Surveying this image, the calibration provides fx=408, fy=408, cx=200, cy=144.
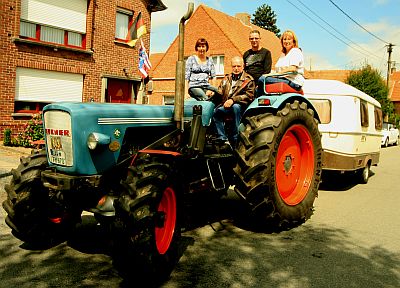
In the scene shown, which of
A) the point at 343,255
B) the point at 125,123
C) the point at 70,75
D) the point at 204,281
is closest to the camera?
the point at 204,281

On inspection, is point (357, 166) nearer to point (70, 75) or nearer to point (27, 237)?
point (27, 237)

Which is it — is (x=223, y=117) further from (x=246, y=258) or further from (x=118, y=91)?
(x=118, y=91)

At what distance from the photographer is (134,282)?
3.25m

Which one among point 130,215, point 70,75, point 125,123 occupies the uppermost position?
point 70,75

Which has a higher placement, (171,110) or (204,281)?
(171,110)

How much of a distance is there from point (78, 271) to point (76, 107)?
143cm

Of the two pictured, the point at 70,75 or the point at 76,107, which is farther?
the point at 70,75

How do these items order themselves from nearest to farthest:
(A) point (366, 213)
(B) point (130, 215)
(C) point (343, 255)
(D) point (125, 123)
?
(B) point (130, 215)
(D) point (125, 123)
(C) point (343, 255)
(A) point (366, 213)

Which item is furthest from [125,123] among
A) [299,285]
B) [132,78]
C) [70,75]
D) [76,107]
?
[132,78]

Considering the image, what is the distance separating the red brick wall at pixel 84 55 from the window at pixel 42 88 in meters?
0.22

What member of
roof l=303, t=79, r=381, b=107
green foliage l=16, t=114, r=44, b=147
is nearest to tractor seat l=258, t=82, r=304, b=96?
roof l=303, t=79, r=381, b=107

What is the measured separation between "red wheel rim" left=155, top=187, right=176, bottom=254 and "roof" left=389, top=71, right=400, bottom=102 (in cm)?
5952

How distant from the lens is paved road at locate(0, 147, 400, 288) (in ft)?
11.2

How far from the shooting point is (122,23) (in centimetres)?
1570
